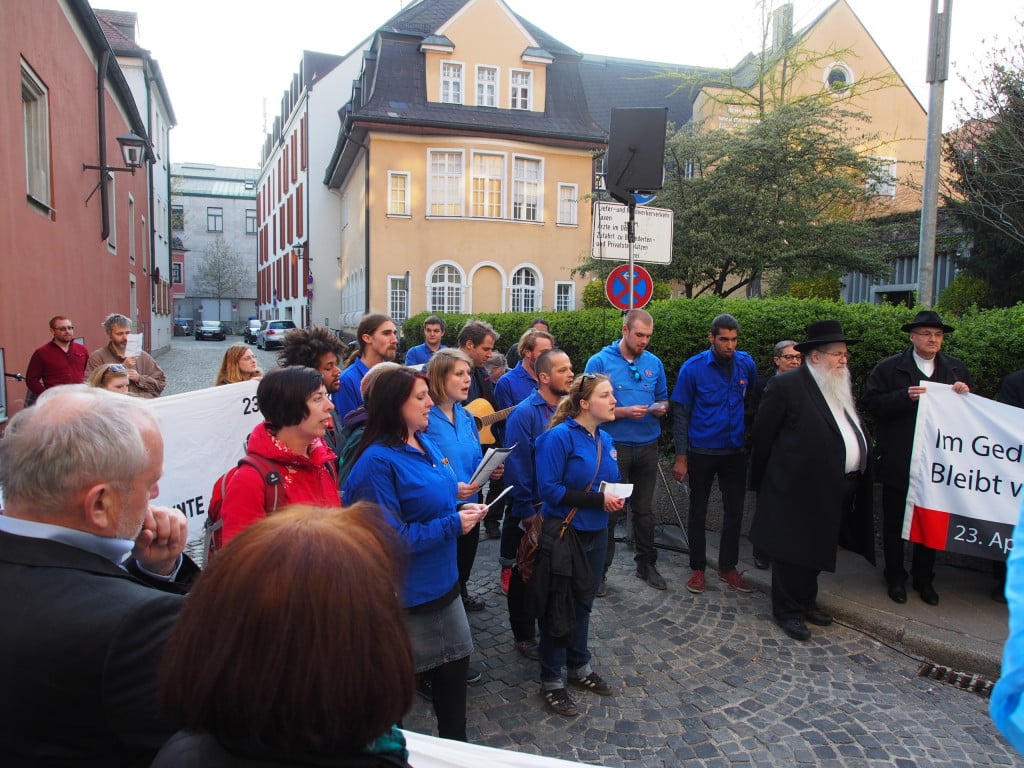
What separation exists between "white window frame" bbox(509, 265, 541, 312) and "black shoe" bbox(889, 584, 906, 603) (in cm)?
2206

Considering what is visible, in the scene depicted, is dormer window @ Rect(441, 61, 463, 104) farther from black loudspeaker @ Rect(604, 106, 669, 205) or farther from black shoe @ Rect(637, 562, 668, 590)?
black shoe @ Rect(637, 562, 668, 590)

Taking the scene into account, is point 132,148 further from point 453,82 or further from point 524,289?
point 524,289

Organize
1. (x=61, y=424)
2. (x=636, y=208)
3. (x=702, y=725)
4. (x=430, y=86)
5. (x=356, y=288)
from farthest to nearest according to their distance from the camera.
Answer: (x=356, y=288) → (x=430, y=86) → (x=636, y=208) → (x=702, y=725) → (x=61, y=424)

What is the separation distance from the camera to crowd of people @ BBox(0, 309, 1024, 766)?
1.04 m

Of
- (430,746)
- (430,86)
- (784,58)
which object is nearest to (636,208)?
(430,746)

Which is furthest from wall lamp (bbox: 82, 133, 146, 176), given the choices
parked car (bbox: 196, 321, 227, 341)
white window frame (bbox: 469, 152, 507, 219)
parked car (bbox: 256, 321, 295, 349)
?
parked car (bbox: 196, 321, 227, 341)

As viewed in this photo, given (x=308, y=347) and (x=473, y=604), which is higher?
(x=308, y=347)

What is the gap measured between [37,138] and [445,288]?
1650cm

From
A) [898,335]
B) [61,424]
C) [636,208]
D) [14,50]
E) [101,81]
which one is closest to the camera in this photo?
[61,424]

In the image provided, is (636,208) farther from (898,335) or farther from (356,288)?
(356,288)

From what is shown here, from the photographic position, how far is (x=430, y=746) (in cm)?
174

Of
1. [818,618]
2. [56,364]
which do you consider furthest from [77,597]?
[56,364]

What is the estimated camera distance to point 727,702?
3.82m

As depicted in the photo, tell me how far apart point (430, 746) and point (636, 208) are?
6.24 m
